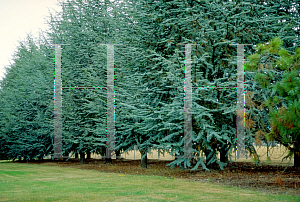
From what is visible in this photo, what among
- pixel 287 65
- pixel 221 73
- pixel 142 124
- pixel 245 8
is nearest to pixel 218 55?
pixel 221 73

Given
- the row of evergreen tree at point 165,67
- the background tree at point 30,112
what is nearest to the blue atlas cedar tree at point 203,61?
the row of evergreen tree at point 165,67

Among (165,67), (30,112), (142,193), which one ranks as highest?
(165,67)

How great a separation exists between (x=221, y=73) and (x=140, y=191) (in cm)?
599

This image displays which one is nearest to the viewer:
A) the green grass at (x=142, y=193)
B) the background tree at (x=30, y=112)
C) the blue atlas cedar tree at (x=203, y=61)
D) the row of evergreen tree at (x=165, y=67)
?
the green grass at (x=142, y=193)

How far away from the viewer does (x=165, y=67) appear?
11.5m

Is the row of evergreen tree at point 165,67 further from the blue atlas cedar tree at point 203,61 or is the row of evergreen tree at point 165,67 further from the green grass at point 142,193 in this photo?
the green grass at point 142,193

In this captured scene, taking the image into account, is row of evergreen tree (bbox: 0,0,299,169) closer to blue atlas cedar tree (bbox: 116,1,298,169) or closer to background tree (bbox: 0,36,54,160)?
blue atlas cedar tree (bbox: 116,1,298,169)

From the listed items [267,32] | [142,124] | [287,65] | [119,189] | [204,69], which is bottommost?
[119,189]

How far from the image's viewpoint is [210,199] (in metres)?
6.64

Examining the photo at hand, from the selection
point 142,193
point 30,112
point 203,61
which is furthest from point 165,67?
point 30,112

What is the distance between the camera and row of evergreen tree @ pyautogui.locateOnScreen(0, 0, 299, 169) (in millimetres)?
10805

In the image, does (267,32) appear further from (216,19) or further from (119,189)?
(119,189)

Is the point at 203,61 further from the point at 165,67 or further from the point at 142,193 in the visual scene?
the point at 142,193

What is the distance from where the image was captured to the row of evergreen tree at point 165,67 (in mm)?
10805
